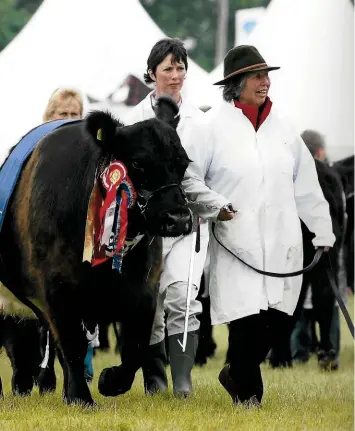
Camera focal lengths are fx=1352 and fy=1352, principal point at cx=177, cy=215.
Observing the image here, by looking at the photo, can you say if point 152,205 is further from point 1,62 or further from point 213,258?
point 1,62

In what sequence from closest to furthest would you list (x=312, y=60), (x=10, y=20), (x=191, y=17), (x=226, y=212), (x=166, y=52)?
1. (x=226, y=212)
2. (x=166, y=52)
3. (x=312, y=60)
4. (x=10, y=20)
5. (x=191, y=17)

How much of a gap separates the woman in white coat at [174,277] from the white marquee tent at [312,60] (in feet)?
22.6

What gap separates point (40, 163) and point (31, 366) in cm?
172

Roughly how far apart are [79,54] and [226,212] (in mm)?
9729

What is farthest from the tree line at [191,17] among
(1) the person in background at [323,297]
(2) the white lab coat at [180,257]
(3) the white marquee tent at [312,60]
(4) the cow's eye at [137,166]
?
(4) the cow's eye at [137,166]

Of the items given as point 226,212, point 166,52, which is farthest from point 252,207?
point 166,52

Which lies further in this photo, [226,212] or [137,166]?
[226,212]

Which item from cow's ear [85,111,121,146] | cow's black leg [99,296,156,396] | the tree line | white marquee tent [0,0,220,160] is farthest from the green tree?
cow's ear [85,111,121,146]

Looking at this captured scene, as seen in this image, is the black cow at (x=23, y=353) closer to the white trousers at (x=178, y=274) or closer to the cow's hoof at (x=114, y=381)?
the white trousers at (x=178, y=274)

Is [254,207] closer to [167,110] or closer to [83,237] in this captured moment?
[167,110]

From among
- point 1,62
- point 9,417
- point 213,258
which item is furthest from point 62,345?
point 1,62

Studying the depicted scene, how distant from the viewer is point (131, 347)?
764 cm

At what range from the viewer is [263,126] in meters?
7.74

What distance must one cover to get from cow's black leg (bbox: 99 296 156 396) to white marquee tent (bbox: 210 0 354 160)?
8091 millimetres
